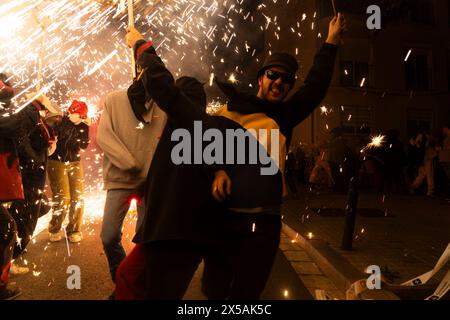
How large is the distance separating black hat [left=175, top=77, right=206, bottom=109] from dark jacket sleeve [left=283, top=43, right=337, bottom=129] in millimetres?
515

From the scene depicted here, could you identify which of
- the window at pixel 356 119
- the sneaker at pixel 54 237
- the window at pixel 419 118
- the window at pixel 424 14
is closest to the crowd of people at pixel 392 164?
the window at pixel 356 119

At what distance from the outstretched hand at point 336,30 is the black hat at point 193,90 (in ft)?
3.50

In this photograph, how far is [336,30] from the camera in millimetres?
2752

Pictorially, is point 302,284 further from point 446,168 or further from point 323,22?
point 323,22

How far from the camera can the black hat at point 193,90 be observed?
7.36 feet

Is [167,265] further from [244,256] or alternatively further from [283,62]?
[283,62]

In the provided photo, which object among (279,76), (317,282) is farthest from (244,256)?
(317,282)

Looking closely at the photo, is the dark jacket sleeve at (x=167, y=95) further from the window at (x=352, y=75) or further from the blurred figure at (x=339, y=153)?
the window at (x=352, y=75)

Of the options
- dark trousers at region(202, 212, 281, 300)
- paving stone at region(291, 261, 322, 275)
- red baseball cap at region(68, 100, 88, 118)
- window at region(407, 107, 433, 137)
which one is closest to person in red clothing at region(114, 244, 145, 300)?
dark trousers at region(202, 212, 281, 300)

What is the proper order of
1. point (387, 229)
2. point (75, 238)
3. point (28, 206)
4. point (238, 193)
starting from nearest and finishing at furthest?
point (238, 193) → point (28, 206) → point (75, 238) → point (387, 229)

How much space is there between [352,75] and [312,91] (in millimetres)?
17009

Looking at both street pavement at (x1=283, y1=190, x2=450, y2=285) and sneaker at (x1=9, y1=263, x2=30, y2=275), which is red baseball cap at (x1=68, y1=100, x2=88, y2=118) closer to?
sneaker at (x1=9, y1=263, x2=30, y2=275)
